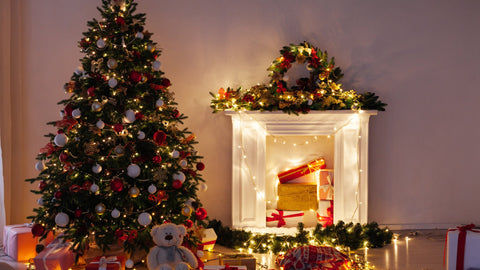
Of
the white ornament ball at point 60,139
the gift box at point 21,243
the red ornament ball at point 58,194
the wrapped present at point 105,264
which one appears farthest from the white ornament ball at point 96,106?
the gift box at point 21,243

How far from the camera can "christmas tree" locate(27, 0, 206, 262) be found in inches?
140

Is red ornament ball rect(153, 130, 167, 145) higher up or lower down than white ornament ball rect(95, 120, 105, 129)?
lower down

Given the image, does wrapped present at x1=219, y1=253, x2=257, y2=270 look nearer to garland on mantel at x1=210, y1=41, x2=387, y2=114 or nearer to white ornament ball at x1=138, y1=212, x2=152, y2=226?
white ornament ball at x1=138, y1=212, x2=152, y2=226

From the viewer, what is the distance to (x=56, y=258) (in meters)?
3.48

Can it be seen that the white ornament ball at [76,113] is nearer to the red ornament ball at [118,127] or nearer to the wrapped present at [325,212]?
the red ornament ball at [118,127]

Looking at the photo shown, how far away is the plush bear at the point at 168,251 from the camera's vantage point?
3307 mm

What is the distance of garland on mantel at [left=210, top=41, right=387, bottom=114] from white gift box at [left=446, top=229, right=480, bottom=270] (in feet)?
6.14

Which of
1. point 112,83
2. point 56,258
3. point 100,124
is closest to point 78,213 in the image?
point 56,258

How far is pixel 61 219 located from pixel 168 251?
0.82 metres

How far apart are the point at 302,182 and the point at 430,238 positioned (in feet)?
4.56

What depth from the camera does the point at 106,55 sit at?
3.69 metres

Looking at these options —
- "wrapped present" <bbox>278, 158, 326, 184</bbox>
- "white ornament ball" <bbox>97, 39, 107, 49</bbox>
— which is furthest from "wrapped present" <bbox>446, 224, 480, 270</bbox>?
"white ornament ball" <bbox>97, 39, 107, 49</bbox>

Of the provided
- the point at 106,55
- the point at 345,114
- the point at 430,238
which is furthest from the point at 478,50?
the point at 106,55

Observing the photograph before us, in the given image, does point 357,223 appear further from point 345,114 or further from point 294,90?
point 294,90
